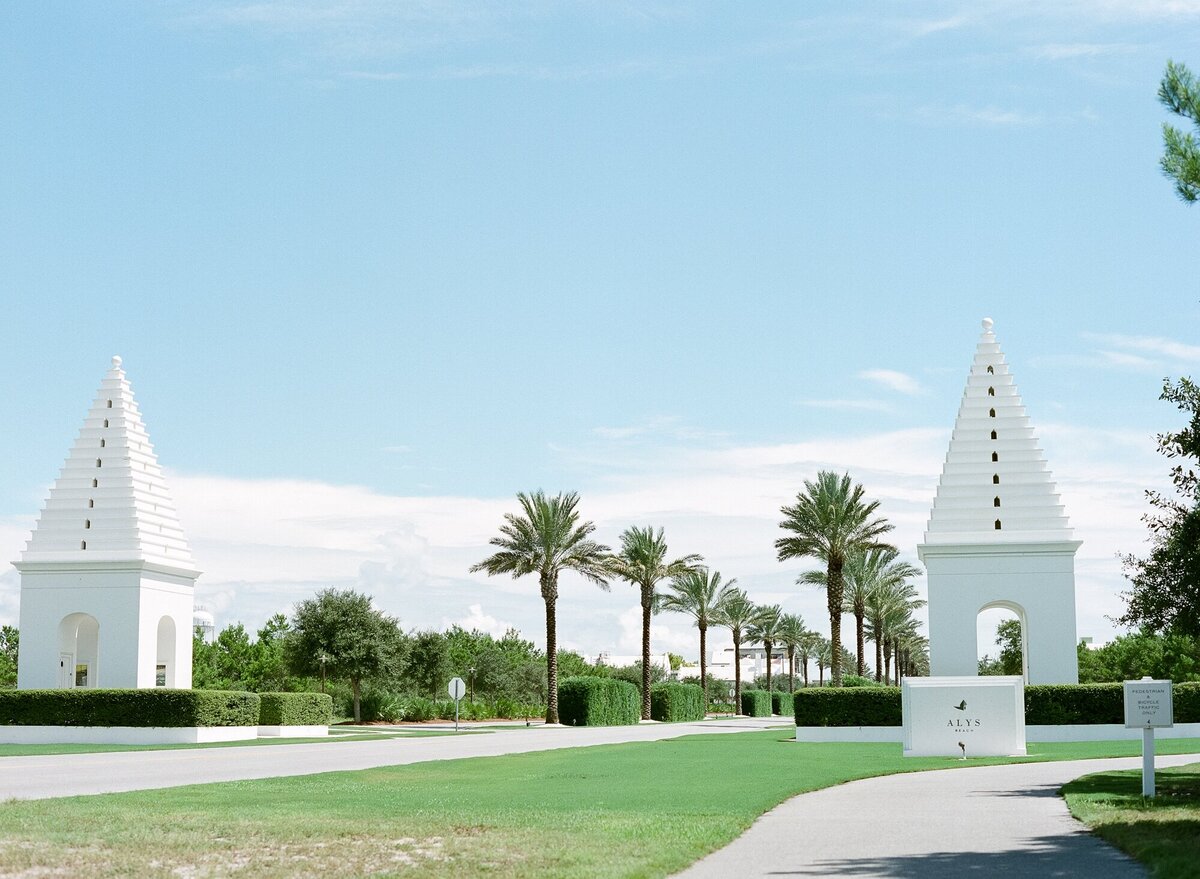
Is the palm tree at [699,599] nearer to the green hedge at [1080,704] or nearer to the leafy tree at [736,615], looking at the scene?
the leafy tree at [736,615]

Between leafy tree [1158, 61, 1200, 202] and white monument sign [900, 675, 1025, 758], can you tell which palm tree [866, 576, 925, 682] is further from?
leafy tree [1158, 61, 1200, 202]

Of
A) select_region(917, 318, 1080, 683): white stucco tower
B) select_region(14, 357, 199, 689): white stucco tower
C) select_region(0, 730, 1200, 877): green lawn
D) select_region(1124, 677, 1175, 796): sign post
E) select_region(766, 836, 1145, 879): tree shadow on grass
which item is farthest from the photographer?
select_region(14, 357, 199, 689): white stucco tower

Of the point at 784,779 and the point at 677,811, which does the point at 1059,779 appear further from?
the point at 677,811

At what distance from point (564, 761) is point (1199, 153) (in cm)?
1914

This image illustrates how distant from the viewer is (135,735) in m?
40.5

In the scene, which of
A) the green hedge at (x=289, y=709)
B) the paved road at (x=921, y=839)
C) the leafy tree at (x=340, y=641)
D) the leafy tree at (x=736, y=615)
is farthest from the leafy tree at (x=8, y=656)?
the paved road at (x=921, y=839)

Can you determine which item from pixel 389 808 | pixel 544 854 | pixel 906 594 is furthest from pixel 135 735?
pixel 906 594

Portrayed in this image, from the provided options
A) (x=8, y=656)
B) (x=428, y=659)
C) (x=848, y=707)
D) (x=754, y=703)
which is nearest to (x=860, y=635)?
(x=754, y=703)

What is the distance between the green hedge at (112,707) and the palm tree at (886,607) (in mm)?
38721

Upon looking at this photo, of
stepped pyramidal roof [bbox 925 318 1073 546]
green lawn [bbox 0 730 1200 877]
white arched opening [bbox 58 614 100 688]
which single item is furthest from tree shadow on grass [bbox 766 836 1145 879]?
white arched opening [bbox 58 614 100 688]

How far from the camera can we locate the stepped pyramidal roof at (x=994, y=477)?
140ft

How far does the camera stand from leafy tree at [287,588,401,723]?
199 ft

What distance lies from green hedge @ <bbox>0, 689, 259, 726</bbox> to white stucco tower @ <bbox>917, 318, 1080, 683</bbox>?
2153 centimetres

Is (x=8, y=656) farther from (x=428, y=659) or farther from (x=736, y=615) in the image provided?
(x=736, y=615)
